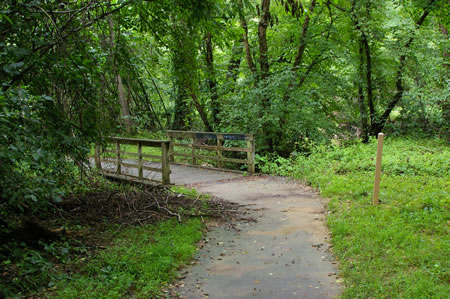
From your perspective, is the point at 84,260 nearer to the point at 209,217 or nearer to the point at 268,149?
the point at 209,217

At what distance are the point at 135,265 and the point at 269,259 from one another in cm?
176

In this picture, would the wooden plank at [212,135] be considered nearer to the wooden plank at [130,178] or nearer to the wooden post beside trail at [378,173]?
the wooden plank at [130,178]

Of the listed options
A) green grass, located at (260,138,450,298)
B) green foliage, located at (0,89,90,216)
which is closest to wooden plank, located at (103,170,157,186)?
green grass, located at (260,138,450,298)

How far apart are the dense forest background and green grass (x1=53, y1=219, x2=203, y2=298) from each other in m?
0.99

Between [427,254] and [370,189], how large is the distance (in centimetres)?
331

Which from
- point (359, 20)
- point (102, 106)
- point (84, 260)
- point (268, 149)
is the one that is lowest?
point (84, 260)

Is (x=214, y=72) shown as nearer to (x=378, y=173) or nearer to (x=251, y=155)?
(x=251, y=155)

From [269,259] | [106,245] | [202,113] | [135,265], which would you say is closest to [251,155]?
[202,113]

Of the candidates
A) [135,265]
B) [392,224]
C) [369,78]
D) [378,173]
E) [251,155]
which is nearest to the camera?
[135,265]

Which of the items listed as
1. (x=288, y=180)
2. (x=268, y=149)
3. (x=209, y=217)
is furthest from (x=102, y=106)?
(x=268, y=149)

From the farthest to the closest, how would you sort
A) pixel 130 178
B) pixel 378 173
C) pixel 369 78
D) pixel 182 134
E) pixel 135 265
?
pixel 369 78 → pixel 182 134 → pixel 130 178 → pixel 378 173 → pixel 135 265

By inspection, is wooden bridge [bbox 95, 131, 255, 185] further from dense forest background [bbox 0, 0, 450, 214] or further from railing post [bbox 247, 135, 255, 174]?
dense forest background [bbox 0, 0, 450, 214]

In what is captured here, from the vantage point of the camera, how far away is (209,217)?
686 cm

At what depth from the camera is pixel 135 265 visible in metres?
4.48
